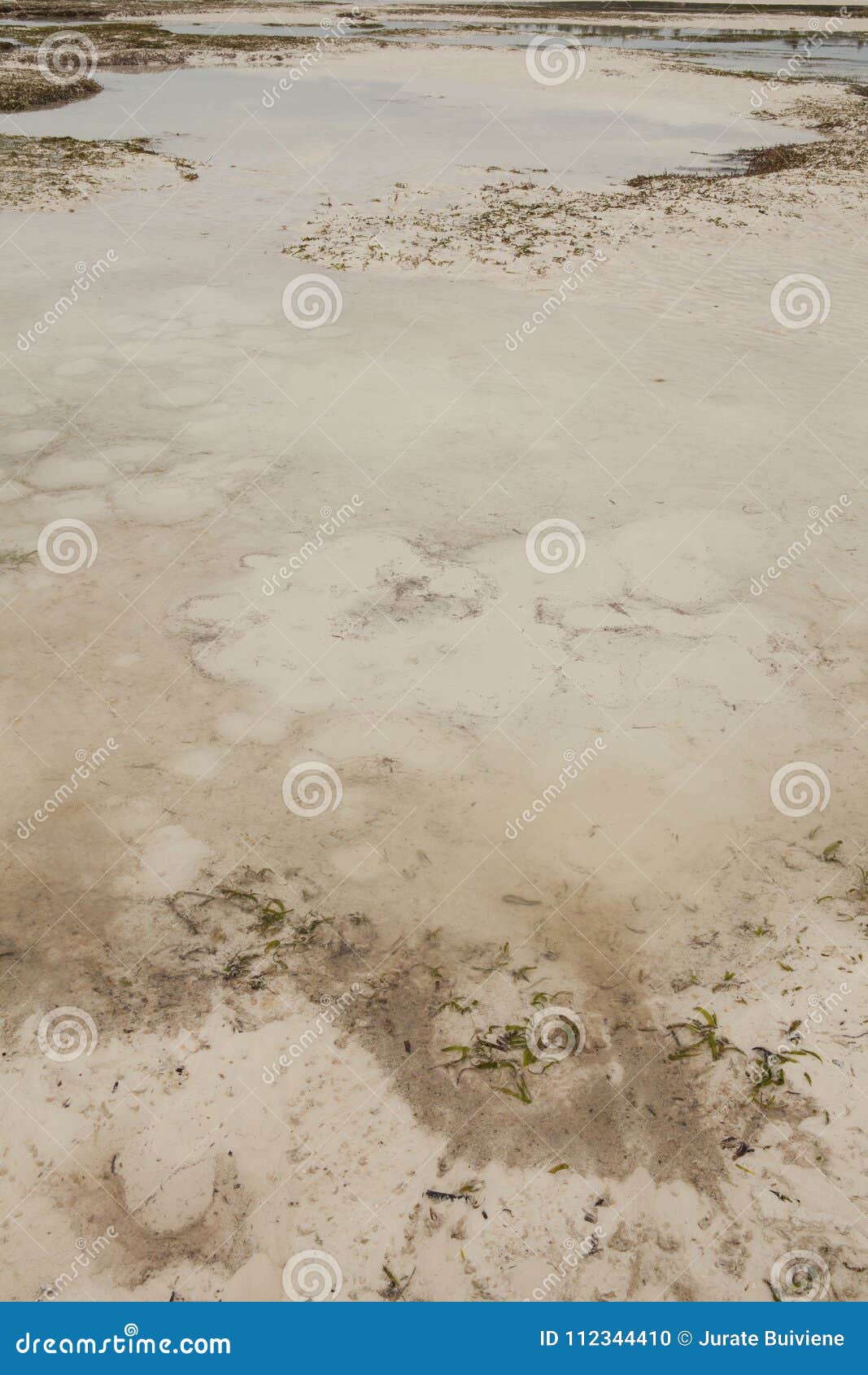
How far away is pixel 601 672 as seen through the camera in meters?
4.41

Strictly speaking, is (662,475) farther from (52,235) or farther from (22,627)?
(52,235)

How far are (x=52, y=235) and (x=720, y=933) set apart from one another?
10.9m

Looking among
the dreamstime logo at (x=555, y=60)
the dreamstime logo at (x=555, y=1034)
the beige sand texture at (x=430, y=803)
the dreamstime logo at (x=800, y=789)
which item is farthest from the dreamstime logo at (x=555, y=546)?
the dreamstime logo at (x=555, y=60)

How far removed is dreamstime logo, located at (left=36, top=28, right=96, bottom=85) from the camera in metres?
22.5

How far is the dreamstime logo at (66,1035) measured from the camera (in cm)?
282
